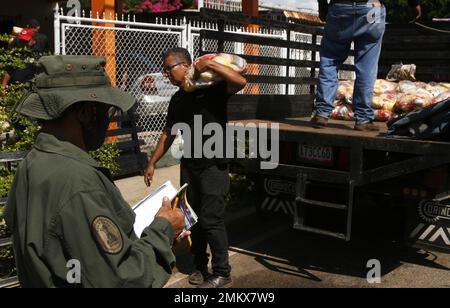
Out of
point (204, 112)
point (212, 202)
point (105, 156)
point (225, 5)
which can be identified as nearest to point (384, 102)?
point (204, 112)

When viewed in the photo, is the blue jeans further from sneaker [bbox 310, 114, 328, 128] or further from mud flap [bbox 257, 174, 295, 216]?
mud flap [bbox 257, 174, 295, 216]

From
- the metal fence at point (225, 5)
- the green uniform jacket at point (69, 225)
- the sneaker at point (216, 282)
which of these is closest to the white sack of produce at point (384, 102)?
the sneaker at point (216, 282)

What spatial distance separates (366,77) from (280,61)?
1.05m

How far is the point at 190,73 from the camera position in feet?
15.0

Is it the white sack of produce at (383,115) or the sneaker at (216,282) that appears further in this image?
the white sack of produce at (383,115)

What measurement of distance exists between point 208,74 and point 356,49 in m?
1.62

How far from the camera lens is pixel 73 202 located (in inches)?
72.3

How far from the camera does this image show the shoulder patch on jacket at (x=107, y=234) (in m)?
A: 1.82

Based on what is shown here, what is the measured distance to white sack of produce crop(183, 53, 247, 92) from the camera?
14.6 ft

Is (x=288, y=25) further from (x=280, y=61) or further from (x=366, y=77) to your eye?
(x=366, y=77)

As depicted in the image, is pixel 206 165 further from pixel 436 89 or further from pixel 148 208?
pixel 436 89

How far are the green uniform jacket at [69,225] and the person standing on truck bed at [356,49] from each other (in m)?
3.58

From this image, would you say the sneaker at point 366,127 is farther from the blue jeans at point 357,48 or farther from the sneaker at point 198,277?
the sneaker at point 198,277
